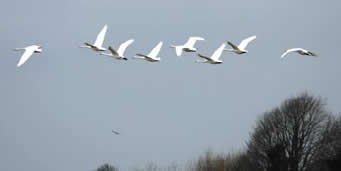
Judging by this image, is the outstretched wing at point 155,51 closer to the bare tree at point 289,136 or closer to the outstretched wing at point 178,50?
the outstretched wing at point 178,50

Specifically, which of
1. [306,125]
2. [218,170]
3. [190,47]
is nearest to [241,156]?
[218,170]

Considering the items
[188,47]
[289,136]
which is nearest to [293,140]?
[289,136]

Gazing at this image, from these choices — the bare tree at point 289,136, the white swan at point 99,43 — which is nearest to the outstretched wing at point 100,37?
the white swan at point 99,43

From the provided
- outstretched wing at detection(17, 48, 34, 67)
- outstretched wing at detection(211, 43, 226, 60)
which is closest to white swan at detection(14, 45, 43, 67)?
outstretched wing at detection(17, 48, 34, 67)

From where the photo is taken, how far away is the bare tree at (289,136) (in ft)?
445

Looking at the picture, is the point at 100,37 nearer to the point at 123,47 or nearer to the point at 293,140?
the point at 123,47

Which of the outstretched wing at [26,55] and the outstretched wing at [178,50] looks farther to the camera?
the outstretched wing at [178,50]

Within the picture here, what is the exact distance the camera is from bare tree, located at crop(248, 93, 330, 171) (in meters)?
136

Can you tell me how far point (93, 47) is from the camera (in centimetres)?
9219

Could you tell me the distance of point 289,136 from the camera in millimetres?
140250

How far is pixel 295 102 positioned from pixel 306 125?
5048 millimetres

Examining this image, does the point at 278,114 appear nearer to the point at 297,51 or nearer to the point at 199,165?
the point at 199,165

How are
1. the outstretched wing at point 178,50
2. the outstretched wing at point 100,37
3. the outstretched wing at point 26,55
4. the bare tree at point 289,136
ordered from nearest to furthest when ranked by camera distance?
the outstretched wing at point 26,55 < the outstretched wing at point 178,50 < the outstretched wing at point 100,37 < the bare tree at point 289,136

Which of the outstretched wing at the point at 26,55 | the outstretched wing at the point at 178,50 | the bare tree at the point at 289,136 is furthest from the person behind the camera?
the bare tree at the point at 289,136
